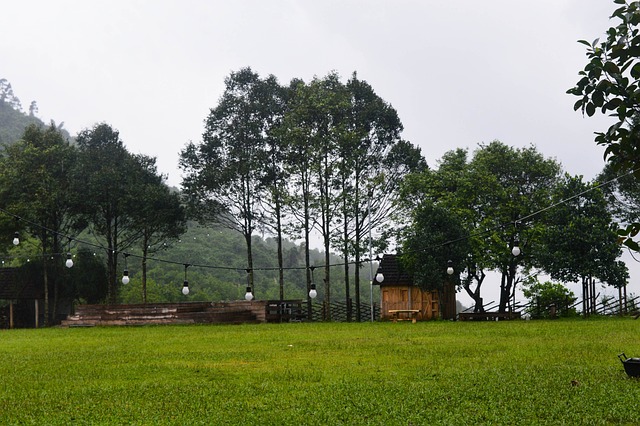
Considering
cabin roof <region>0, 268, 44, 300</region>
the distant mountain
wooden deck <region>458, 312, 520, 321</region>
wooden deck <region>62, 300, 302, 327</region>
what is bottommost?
wooden deck <region>458, 312, 520, 321</region>

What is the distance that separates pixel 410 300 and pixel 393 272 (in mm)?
1901

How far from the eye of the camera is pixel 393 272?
129 feet

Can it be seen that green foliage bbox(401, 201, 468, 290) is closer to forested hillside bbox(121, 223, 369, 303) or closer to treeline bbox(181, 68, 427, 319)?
treeline bbox(181, 68, 427, 319)

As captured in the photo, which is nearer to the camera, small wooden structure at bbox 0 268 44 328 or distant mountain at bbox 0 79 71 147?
small wooden structure at bbox 0 268 44 328

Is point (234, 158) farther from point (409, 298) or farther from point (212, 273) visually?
point (212, 273)

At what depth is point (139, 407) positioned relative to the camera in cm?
883

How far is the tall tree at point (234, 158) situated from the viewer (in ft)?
134

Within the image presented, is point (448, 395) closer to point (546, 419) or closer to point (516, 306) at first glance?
point (546, 419)

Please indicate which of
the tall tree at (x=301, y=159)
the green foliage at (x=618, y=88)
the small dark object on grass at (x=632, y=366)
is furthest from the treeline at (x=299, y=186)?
the green foliage at (x=618, y=88)

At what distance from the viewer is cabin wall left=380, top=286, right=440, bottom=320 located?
125 ft

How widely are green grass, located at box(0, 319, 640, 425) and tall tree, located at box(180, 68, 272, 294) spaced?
2346cm

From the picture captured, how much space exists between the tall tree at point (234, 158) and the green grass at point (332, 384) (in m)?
23.5

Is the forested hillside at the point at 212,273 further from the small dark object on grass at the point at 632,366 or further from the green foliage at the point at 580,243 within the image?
the small dark object on grass at the point at 632,366

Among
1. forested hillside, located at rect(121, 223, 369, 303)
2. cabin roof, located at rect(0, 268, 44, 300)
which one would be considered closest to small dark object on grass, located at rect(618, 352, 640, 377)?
cabin roof, located at rect(0, 268, 44, 300)
